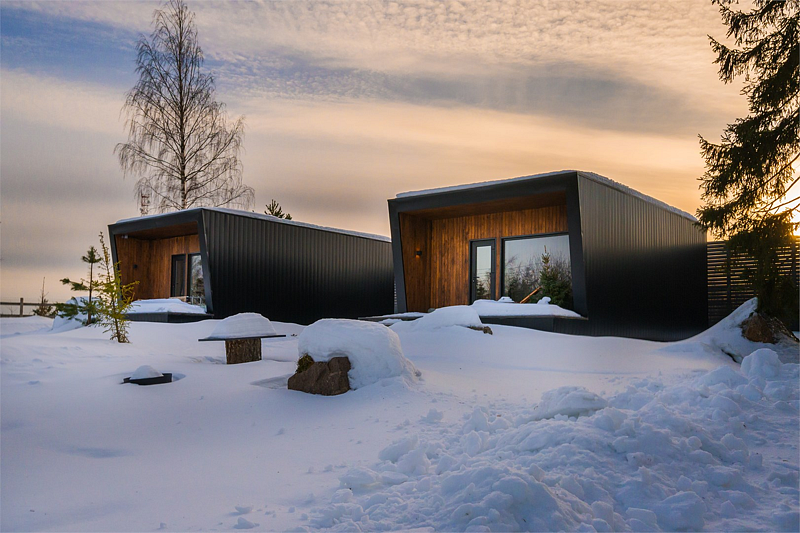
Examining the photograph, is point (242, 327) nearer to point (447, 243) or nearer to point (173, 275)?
point (447, 243)

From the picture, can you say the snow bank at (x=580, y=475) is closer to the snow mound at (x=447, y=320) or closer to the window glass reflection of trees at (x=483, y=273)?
the snow mound at (x=447, y=320)

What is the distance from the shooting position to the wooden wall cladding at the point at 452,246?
506 inches

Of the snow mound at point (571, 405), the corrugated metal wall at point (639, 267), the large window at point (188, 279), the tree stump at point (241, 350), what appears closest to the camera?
the snow mound at point (571, 405)

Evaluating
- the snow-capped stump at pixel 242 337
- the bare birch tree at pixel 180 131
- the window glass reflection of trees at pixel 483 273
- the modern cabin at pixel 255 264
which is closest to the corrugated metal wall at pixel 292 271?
the modern cabin at pixel 255 264

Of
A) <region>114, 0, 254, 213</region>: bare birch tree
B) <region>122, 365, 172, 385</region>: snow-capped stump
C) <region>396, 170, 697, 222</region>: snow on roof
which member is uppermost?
<region>114, 0, 254, 213</region>: bare birch tree

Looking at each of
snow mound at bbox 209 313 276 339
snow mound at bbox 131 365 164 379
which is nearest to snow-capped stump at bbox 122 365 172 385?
snow mound at bbox 131 365 164 379

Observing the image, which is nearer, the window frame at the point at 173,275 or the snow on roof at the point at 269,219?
the snow on roof at the point at 269,219

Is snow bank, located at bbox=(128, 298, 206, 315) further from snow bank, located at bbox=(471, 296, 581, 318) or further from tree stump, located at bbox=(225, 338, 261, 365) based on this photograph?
snow bank, located at bbox=(471, 296, 581, 318)

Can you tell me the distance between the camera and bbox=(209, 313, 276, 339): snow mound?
285 inches

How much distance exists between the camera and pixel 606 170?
13.4 m

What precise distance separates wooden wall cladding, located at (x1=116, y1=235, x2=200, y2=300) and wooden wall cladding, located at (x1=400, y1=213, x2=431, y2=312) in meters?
7.70

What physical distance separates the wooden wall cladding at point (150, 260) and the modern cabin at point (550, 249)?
26.5ft

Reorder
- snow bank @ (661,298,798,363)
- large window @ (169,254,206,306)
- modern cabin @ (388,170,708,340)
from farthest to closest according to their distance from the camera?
large window @ (169,254,206,306) → modern cabin @ (388,170,708,340) → snow bank @ (661,298,798,363)

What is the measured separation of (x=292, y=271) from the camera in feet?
51.5
